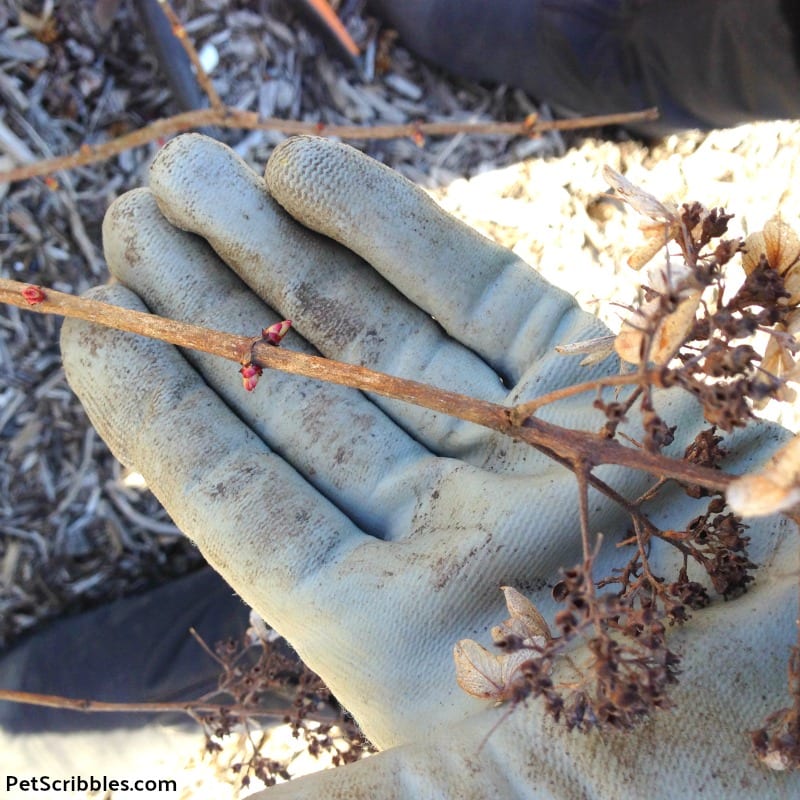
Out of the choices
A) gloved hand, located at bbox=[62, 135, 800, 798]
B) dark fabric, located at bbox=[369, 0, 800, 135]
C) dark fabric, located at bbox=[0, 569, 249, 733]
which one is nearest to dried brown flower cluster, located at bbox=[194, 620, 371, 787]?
dark fabric, located at bbox=[0, 569, 249, 733]

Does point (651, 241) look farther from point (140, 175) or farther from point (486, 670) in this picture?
point (140, 175)

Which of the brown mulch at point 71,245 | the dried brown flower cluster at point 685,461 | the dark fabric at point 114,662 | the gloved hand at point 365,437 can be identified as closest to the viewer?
the dried brown flower cluster at point 685,461

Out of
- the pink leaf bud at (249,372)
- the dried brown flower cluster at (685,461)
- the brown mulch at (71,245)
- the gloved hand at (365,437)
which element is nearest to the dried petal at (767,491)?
the dried brown flower cluster at (685,461)

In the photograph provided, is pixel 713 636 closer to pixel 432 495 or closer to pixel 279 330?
pixel 432 495

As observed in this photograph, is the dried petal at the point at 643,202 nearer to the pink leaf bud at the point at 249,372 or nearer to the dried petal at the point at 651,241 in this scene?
the dried petal at the point at 651,241

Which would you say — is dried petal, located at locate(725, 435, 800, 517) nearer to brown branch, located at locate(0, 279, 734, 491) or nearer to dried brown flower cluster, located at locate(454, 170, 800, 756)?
dried brown flower cluster, located at locate(454, 170, 800, 756)

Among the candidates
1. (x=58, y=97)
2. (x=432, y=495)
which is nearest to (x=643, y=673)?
(x=432, y=495)

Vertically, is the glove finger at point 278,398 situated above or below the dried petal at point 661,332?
below
